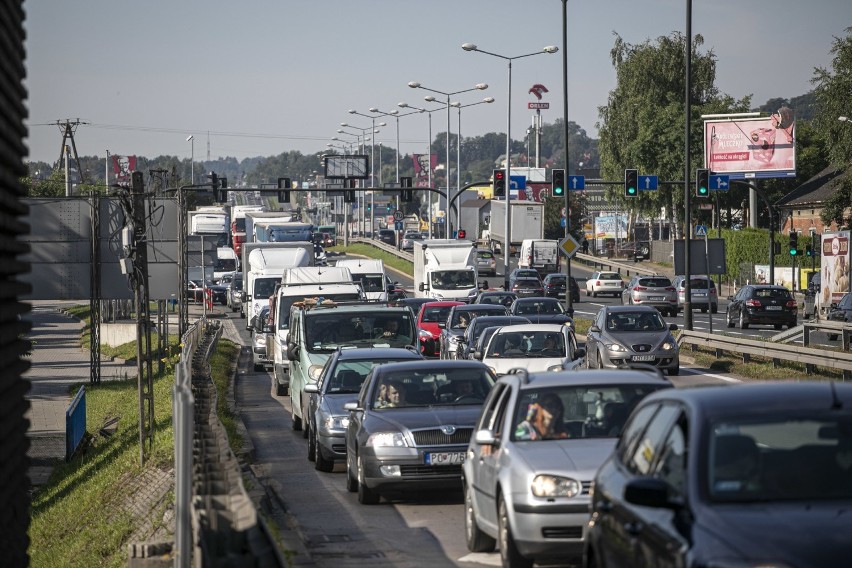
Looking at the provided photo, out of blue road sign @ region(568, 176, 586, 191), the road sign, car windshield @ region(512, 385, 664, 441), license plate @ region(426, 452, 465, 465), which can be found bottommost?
license plate @ region(426, 452, 465, 465)

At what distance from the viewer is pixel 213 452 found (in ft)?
41.7

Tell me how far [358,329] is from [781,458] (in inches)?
736

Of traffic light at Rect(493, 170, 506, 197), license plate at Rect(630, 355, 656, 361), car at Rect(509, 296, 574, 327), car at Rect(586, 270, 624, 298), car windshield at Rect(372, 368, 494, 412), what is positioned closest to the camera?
car windshield at Rect(372, 368, 494, 412)

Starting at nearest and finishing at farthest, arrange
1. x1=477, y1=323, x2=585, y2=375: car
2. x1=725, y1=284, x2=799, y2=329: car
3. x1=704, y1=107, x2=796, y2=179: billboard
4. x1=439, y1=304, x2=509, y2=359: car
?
1. x1=477, y1=323, x2=585, y2=375: car
2. x1=439, y1=304, x2=509, y2=359: car
3. x1=725, y1=284, x2=799, y2=329: car
4. x1=704, y1=107, x2=796, y2=179: billboard

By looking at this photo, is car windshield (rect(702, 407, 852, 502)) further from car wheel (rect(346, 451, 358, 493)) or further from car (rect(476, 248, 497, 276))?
car (rect(476, 248, 497, 276))

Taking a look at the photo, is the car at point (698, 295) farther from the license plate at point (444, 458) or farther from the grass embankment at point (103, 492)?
the license plate at point (444, 458)

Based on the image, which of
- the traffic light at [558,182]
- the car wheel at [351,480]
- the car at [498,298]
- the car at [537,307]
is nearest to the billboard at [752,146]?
the traffic light at [558,182]

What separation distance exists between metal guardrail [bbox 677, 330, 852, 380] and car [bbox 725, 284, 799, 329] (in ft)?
40.3

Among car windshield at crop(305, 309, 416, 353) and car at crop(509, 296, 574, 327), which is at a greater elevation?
car windshield at crop(305, 309, 416, 353)

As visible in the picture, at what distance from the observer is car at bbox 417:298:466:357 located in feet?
129

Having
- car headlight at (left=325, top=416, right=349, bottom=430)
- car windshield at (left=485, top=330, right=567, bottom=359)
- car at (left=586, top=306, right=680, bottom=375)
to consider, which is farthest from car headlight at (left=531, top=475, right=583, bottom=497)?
car at (left=586, top=306, right=680, bottom=375)

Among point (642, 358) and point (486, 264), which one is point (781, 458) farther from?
point (486, 264)

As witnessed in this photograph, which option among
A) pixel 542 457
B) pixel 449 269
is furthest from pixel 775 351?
pixel 449 269

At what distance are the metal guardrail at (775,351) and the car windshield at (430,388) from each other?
40.8 feet
